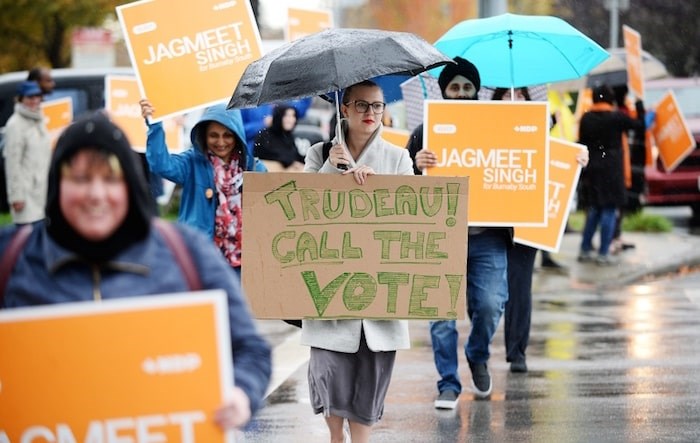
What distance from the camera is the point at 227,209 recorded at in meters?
7.23

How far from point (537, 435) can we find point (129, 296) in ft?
14.2

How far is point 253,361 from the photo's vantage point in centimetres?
358

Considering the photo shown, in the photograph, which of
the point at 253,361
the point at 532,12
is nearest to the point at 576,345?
the point at 253,361

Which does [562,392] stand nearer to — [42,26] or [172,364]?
[172,364]

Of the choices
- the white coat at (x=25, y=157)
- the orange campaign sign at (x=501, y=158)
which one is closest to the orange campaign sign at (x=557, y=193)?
the orange campaign sign at (x=501, y=158)

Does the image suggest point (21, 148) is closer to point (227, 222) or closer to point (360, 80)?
point (227, 222)

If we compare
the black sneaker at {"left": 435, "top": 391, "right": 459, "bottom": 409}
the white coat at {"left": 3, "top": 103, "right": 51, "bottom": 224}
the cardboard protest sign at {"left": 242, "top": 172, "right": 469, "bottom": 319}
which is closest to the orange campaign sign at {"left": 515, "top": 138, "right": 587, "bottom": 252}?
the black sneaker at {"left": 435, "top": 391, "right": 459, "bottom": 409}

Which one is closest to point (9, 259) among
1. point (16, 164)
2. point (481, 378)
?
point (481, 378)

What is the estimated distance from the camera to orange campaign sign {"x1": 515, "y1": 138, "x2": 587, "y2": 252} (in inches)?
346

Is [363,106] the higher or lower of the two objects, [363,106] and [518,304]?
the higher

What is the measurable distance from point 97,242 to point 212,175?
3.86 meters

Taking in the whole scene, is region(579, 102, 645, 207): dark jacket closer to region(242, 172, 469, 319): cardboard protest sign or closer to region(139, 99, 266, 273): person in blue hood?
region(139, 99, 266, 273): person in blue hood

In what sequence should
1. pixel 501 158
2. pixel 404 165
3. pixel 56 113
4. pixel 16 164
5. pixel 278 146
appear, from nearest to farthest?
pixel 404 165 < pixel 501 158 < pixel 278 146 < pixel 16 164 < pixel 56 113

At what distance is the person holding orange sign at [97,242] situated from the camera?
3.35 metres
